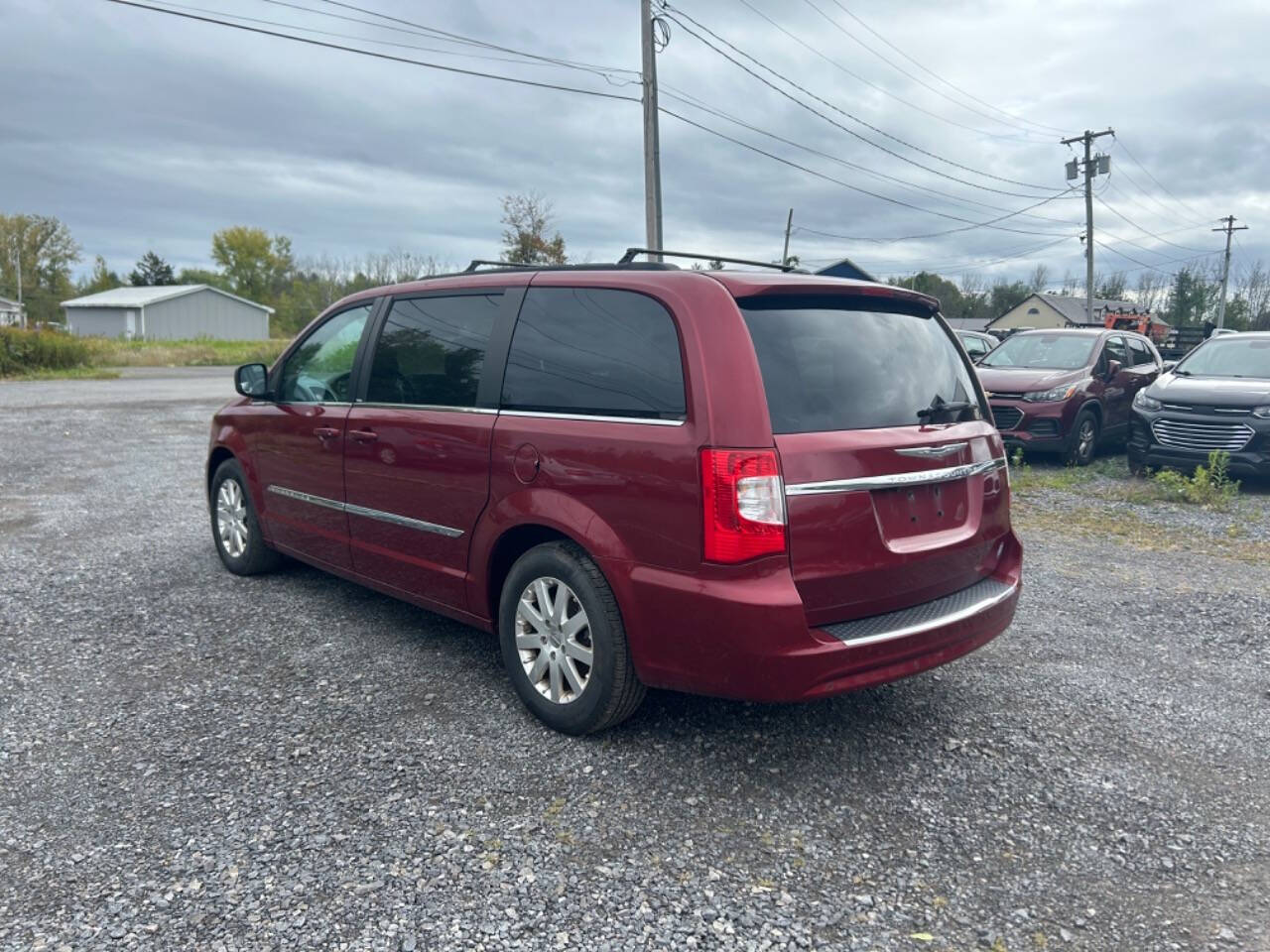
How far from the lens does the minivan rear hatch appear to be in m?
3.09

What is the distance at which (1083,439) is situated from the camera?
11.2 meters

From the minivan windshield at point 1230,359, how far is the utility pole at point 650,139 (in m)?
8.77

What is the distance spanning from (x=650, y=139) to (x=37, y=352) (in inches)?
851

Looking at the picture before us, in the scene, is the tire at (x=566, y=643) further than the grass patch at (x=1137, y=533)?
No

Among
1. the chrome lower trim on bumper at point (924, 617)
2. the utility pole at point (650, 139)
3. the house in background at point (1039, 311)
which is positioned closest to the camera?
the chrome lower trim on bumper at point (924, 617)

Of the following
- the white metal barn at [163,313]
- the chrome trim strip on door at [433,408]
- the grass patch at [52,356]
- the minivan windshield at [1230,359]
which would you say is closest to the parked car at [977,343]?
the minivan windshield at [1230,359]

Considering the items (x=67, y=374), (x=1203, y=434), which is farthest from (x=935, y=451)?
(x=67, y=374)

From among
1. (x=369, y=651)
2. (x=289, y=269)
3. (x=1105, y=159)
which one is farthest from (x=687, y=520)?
(x=289, y=269)

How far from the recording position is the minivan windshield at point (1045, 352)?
1162cm

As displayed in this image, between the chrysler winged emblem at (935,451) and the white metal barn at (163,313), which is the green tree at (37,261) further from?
the chrysler winged emblem at (935,451)

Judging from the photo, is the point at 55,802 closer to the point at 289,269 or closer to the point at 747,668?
the point at 747,668

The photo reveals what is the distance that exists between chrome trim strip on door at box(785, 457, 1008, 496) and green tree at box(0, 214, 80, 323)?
305ft

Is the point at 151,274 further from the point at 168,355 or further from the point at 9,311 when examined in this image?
the point at 168,355

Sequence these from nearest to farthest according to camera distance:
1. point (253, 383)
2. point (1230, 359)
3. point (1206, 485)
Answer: point (253, 383) → point (1206, 485) → point (1230, 359)
